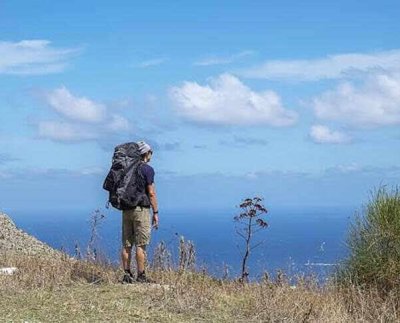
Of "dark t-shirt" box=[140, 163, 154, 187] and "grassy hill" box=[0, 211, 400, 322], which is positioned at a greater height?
"dark t-shirt" box=[140, 163, 154, 187]

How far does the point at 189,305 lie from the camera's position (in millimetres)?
10023

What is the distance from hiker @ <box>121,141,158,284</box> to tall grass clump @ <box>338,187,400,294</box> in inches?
144

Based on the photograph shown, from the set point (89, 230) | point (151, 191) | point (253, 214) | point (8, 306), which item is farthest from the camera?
point (89, 230)

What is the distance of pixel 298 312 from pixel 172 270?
10.0 ft

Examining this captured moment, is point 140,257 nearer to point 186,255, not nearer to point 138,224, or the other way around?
point 138,224

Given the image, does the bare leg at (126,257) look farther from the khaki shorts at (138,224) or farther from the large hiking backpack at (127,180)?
the large hiking backpack at (127,180)

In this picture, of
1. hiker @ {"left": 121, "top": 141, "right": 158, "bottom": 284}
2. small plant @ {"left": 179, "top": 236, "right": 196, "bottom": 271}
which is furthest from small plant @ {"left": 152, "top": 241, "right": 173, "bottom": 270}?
hiker @ {"left": 121, "top": 141, "right": 158, "bottom": 284}

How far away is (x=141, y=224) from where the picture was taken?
11.6 metres

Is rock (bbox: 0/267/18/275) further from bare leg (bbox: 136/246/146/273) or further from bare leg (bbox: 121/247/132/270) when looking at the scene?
bare leg (bbox: 136/246/146/273)

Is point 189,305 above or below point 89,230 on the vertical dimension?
below

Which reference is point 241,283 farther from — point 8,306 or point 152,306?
point 8,306

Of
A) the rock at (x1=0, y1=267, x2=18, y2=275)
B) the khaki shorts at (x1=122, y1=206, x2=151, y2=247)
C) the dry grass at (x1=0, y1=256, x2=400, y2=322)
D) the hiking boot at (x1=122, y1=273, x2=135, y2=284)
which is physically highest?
the khaki shorts at (x1=122, y1=206, x2=151, y2=247)

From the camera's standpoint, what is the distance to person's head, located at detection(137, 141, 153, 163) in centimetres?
1178

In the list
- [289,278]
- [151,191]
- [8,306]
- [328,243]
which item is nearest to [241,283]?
[289,278]
